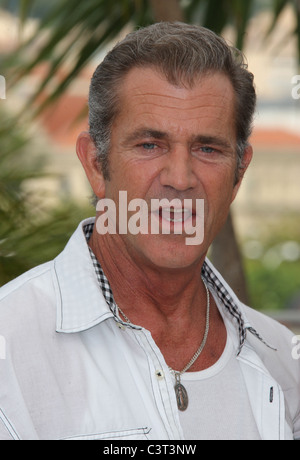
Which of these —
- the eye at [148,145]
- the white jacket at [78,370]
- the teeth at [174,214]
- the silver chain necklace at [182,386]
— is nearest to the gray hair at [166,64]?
the eye at [148,145]

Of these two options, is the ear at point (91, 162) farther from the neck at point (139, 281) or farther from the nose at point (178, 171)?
the nose at point (178, 171)

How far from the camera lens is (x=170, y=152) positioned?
1.82 metres

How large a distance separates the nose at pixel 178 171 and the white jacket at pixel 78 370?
0.32 meters

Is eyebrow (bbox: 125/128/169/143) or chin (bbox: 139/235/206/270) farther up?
eyebrow (bbox: 125/128/169/143)

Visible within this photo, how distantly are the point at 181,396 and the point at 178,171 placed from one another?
58cm

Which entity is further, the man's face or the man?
the man's face

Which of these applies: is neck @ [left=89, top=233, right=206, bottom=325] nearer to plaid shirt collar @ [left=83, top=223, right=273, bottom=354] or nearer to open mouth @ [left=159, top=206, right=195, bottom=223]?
plaid shirt collar @ [left=83, top=223, right=273, bottom=354]

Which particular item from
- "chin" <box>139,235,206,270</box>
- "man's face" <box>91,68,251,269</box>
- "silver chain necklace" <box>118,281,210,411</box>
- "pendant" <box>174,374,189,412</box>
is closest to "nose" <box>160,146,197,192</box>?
"man's face" <box>91,68,251,269</box>

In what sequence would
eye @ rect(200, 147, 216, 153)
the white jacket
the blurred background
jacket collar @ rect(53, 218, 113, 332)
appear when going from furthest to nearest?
the blurred background, eye @ rect(200, 147, 216, 153), jacket collar @ rect(53, 218, 113, 332), the white jacket

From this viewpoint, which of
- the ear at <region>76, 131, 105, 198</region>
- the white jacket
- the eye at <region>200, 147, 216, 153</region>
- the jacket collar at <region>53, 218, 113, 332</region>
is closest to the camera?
the white jacket

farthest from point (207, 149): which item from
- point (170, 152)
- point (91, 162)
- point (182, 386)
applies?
point (182, 386)

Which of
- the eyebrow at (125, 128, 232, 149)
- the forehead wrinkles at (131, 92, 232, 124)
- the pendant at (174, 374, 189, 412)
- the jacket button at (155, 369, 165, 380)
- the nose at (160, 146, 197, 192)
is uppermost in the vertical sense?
the forehead wrinkles at (131, 92, 232, 124)

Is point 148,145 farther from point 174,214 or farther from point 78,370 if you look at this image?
point 78,370

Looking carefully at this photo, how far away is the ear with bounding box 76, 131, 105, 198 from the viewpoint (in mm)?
2008
